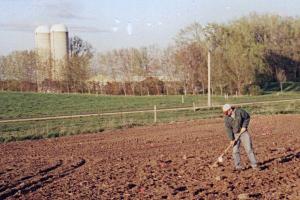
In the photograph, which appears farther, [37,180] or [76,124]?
[76,124]

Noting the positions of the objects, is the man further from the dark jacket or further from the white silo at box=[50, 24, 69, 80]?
the white silo at box=[50, 24, 69, 80]

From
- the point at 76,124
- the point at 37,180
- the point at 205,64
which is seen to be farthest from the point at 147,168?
the point at 205,64

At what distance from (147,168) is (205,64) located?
177 ft

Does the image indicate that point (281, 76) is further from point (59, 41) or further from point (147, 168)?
point (147, 168)

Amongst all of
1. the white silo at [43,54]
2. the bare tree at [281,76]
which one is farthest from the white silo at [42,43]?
the bare tree at [281,76]

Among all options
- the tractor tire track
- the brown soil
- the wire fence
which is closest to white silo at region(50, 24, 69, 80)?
the wire fence

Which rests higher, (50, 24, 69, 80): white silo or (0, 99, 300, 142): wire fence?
(50, 24, 69, 80): white silo

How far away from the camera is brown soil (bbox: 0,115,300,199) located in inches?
406

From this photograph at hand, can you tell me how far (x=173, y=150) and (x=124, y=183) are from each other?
18.1 ft

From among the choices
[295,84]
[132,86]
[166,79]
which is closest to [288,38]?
[295,84]

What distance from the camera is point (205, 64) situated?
6619cm

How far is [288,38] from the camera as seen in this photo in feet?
232

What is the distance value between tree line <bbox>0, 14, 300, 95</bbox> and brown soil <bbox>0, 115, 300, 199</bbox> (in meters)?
41.2

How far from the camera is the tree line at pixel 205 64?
62312mm
